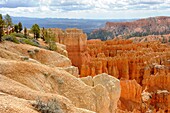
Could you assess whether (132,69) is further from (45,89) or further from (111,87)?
(45,89)

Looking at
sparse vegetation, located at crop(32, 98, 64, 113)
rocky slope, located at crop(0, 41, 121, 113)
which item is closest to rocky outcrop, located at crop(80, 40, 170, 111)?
rocky slope, located at crop(0, 41, 121, 113)

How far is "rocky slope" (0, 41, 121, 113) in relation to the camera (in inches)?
287

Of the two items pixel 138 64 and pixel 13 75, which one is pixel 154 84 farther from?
pixel 13 75

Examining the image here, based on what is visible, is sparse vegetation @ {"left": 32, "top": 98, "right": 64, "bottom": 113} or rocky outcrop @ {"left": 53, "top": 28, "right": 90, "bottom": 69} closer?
sparse vegetation @ {"left": 32, "top": 98, "right": 64, "bottom": 113}

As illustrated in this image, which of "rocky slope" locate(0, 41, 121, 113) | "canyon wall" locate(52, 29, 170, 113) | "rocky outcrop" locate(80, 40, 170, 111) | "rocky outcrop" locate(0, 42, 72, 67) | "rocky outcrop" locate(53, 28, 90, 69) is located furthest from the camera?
"rocky outcrop" locate(53, 28, 90, 69)

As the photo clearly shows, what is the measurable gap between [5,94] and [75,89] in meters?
3.98

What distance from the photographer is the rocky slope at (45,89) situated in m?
7.29

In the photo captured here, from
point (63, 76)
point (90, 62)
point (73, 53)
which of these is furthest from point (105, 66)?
point (63, 76)

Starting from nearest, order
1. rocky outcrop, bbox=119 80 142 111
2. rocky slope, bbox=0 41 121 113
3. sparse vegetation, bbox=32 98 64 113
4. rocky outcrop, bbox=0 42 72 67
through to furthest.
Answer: sparse vegetation, bbox=32 98 64 113 < rocky slope, bbox=0 41 121 113 < rocky outcrop, bbox=0 42 72 67 < rocky outcrop, bbox=119 80 142 111

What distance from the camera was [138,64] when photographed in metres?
41.6

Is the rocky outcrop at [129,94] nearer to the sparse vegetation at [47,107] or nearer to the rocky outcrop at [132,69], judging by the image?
the rocky outcrop at [132,69]

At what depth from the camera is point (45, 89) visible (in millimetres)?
9992

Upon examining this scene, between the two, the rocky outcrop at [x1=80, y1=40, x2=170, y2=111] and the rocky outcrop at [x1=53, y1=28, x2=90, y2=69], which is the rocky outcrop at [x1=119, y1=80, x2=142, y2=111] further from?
the rocky outcrop at [x1=53, y1=28, x2=90, y2=69]

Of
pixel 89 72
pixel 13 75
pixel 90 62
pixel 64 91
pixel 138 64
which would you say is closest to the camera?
pixel 13 75
